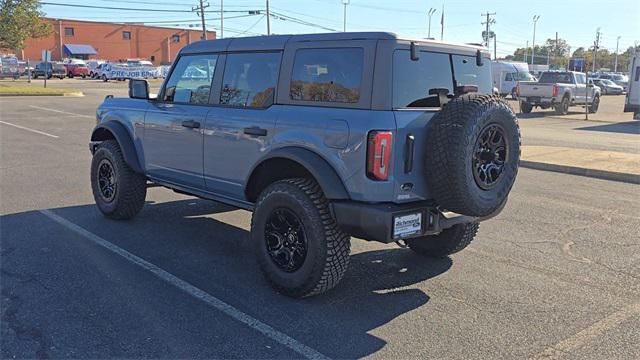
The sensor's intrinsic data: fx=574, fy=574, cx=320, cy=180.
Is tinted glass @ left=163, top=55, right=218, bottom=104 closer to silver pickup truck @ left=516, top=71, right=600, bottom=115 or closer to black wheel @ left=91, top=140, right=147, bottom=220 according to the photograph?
black wheel @ left=91, top=140, right=147, bottom=220

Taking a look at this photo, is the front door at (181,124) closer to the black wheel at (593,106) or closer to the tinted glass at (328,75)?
the tinted glass at (328,75)

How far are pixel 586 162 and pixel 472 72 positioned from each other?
7.11 metres

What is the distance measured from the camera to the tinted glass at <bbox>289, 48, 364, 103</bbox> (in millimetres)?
4137

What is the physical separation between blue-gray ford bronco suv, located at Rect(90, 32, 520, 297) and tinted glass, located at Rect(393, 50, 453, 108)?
1cm

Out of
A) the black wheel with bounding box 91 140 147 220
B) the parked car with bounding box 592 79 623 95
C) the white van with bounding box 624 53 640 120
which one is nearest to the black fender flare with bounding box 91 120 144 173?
the black wheel with bounding box 91 140 147 220

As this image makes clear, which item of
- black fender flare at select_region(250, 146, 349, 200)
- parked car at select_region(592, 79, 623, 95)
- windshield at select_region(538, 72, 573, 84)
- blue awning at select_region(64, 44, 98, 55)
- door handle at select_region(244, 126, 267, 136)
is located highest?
blue awning at select_region(64, 44, 98, 55)

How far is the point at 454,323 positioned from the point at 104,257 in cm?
310

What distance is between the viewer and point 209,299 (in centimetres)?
425

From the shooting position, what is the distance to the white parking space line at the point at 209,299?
3559 millimetres

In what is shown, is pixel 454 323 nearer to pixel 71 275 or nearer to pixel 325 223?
pixel 325 223

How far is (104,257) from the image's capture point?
5.12 meters

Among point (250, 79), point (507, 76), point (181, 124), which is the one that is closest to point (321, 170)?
point (250, 79)

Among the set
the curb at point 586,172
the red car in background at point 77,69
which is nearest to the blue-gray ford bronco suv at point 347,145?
the curb at point 586,172

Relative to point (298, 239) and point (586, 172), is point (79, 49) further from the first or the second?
point (298, 239)
